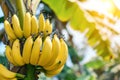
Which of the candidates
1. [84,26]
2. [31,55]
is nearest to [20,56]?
[31,55]

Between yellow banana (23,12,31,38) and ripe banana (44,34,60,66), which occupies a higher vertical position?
yellow banana (23,12,31,38)

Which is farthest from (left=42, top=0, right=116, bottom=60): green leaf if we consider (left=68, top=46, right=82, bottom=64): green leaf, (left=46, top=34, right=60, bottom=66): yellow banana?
(left=46, top=34, right=60, bottom=66): yellow banana

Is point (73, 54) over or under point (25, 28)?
over

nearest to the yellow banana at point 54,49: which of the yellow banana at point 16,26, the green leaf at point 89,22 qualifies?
the yellow banana at point 16,26

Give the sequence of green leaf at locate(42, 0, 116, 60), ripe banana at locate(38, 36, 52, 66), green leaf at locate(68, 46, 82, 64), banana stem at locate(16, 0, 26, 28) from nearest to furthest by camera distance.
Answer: ripe banana at locate(38, 36, 52, 66) < banana stem at locate(16, 0, 26, 28) < green leaf at locate(42, 0, 116, 60) < green leaf at locate(68, 46, 82, 64)

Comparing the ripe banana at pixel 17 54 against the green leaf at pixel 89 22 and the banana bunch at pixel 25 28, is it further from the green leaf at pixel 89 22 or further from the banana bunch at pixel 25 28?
the green leaf at pixel 89 22

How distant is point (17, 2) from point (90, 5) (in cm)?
99

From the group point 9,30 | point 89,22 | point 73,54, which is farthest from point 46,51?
point 73,54

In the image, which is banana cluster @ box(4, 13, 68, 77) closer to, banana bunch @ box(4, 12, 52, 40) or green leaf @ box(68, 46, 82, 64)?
banana bunch @ box(4, 12, 52, 40)

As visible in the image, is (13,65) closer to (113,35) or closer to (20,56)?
(20,56)

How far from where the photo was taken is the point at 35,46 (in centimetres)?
93

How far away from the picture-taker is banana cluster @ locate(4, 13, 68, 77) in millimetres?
929

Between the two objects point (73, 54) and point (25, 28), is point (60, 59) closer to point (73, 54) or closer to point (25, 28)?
point (25, 28)

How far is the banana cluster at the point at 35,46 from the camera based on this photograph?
0.93 m
